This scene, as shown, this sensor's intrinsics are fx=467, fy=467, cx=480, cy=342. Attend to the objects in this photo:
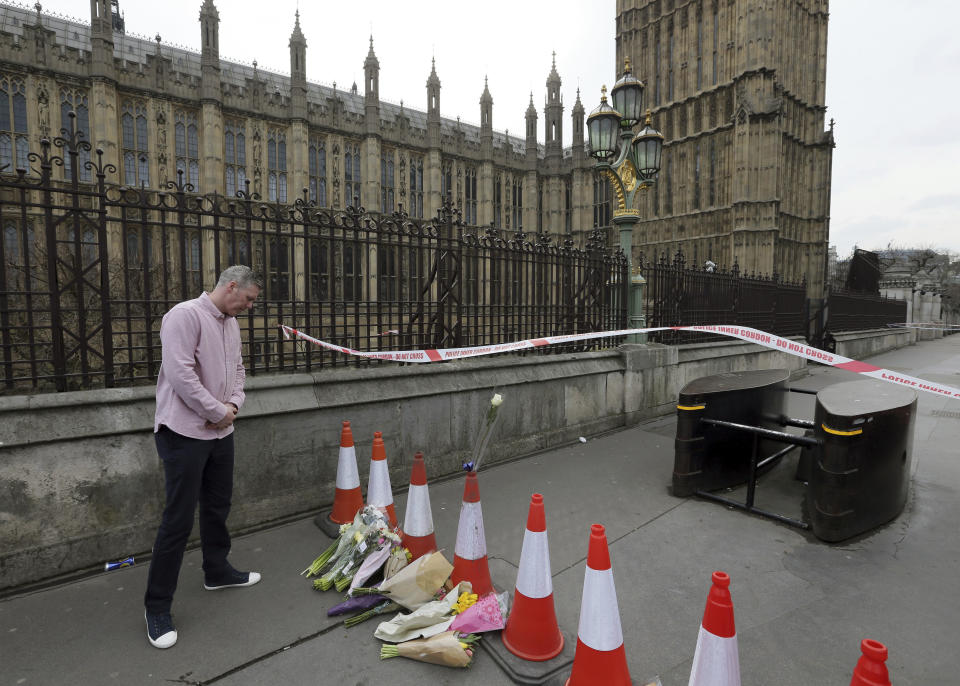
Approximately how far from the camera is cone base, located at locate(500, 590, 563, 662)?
7.94ft

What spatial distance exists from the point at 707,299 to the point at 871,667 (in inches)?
373

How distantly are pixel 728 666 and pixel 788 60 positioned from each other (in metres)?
38.9

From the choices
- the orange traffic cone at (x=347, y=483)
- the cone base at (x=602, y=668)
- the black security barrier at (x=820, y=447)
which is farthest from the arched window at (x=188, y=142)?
the cone base at (x=602, y=668)

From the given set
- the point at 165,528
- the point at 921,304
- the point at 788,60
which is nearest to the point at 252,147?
the point at 165,528

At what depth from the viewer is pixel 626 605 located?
291 centimetres

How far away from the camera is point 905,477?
4277mm

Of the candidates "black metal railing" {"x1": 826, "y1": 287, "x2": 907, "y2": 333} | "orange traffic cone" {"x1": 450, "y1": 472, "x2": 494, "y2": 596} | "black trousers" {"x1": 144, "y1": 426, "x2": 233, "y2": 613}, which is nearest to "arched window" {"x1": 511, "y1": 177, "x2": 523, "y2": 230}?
"black metal railing" {"x1": 826, "y1": 287, "x2": 907, "y2": 333}

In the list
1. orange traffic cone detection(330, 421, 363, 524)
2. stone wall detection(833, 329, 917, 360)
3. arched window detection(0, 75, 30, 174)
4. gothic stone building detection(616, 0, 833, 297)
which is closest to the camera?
orange traffic cone detection(330, 421, 363, 524)

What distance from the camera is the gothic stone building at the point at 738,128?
27.6m

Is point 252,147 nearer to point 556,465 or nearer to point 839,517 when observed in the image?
point 556,465

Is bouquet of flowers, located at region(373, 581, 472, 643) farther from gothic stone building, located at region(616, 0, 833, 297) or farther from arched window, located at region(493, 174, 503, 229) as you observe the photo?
arched window, located at region(493, 174, 503, 229)

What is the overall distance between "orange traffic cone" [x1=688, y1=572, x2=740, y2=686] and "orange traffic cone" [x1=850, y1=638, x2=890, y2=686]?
40cm

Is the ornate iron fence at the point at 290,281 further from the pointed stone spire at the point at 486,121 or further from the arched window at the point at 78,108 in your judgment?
the pointed stone spire at the point at 486,121

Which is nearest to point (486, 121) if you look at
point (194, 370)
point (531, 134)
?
point (531, 134)
